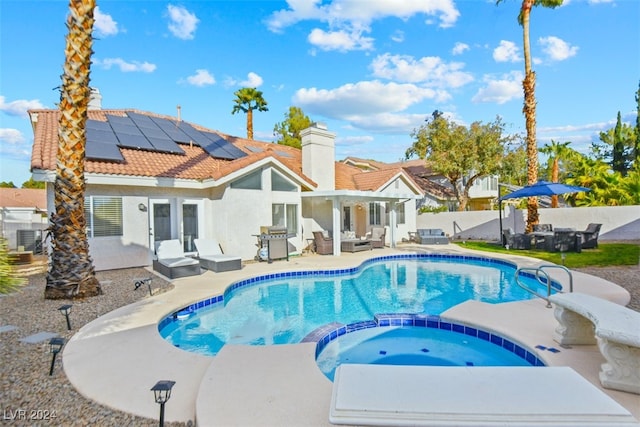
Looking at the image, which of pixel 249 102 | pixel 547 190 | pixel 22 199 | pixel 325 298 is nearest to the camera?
pixel 325 298

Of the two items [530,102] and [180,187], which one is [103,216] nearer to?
[180,187]

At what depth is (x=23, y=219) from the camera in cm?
2673

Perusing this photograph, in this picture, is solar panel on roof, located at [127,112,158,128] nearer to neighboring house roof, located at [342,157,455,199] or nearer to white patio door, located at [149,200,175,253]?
white patio door, located at [149,200,175,253]

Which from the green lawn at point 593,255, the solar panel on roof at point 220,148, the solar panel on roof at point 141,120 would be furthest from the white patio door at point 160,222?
the green lawn at point 593,255

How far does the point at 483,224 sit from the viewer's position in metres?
26.8

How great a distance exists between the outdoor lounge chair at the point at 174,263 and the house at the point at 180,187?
64.8 inches

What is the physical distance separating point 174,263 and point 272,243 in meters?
4.81

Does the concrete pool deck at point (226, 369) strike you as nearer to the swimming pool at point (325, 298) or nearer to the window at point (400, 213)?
the swimming pool at point (325, 298)

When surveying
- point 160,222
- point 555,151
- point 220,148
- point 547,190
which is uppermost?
point 555,151

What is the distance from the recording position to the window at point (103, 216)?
42.9ft

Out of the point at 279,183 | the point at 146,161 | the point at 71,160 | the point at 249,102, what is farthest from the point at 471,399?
the point at 249,102

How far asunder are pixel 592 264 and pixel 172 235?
1871cm

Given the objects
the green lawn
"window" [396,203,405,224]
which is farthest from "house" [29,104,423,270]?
the green lawn

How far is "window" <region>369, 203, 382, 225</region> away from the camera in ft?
78.6
